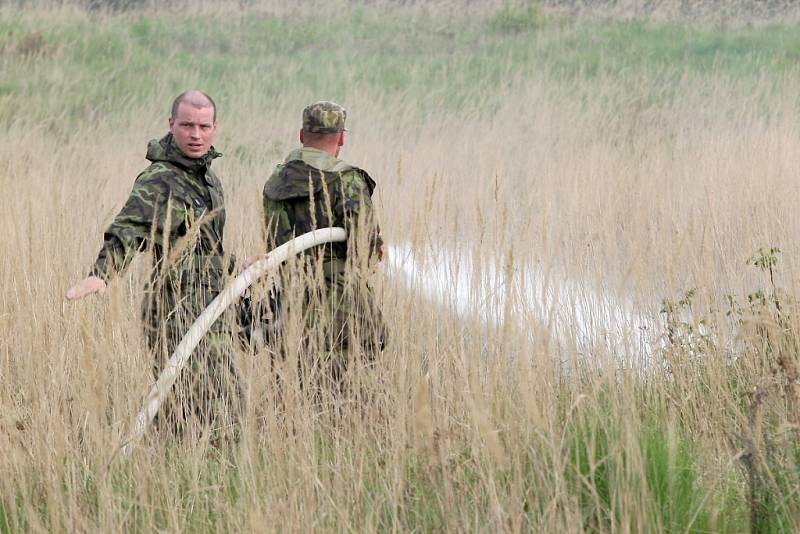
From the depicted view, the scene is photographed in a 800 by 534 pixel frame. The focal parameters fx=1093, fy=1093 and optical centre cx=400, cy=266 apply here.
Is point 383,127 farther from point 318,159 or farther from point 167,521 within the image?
point 167,521

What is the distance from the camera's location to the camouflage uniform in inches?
147

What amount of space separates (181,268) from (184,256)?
81 millimetres

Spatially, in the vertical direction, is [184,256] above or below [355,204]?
below

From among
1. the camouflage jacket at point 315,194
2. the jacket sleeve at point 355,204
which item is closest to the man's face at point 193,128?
the camouflage jacket at point 315,194

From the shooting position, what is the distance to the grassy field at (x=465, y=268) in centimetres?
294

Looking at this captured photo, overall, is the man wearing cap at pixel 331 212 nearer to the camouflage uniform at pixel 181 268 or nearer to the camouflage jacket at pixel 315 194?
the camouflage jacket at pixel 315 194

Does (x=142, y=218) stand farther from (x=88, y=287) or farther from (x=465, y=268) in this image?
(x=465, y=268)

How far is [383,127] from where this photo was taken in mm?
10695

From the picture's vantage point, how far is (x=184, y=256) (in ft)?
13.1

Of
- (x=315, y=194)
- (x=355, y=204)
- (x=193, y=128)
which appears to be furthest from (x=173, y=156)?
(x=355, y=204)

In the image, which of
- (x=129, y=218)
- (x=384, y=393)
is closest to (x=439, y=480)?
(x=384, y=393)

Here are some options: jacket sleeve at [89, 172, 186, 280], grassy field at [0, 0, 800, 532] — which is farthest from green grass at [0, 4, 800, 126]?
jacket sleeve at [89, 172, 186, 280]

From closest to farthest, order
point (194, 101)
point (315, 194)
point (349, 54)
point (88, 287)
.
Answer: point (88, 287) < point (194, 101) < point (315, 194) < point (349, 54)

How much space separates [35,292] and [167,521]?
2.06m
